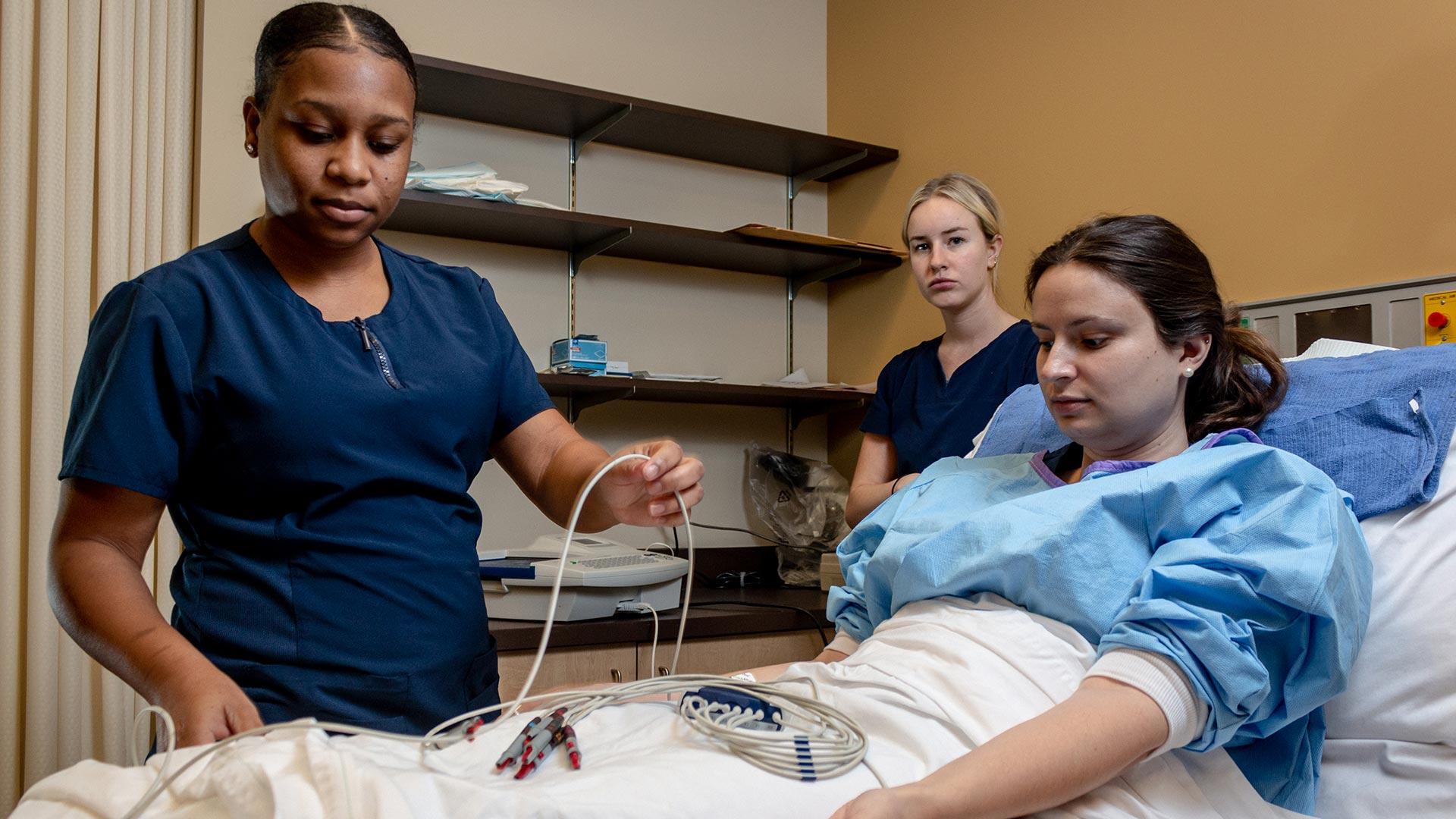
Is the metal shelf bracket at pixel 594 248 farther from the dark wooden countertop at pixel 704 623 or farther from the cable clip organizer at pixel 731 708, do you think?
the cable clip organizer at pixel 731 708

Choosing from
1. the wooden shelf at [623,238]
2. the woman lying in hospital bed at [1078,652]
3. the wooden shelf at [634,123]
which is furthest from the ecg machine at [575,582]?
the wooden shelf at [634,123]

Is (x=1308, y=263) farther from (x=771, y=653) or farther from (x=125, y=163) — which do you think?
(x=125, y=163)

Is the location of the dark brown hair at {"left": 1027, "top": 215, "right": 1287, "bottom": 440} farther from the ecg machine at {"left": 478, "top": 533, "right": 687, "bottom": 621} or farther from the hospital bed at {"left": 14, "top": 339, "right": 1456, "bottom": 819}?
the ecg machine at {"left": 478, "top": 533, "right": 687, "bottom": 621}

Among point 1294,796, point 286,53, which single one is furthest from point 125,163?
point 1294,796

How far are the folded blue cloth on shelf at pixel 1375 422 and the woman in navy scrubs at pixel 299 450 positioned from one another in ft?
2.66

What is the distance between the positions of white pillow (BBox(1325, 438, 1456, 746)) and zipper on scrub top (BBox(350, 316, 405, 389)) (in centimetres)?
111

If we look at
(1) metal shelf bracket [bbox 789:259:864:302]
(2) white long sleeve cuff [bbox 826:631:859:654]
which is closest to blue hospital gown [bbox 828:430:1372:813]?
(2) white long sleeve cuff [bbox 826:631:859:654]

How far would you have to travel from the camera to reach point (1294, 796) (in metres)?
1.13

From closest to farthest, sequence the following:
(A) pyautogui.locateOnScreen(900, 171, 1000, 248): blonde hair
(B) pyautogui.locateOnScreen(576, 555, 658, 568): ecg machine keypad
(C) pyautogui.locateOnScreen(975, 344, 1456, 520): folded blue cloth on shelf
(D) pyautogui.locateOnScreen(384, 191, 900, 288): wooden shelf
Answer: (C) pyautogui.locateOnScreen(975, 344, 1456, 520): folded blue cloth on shelf, (B) pyautogui.locateOnScreen(576, 555, 658, 568): ecg machine keypad, (A) pyautogui.locateOnScreen(900, 171, 1000, 248): blonde hair, (D) pyautogui.locateOnScreen(384, 191, 900, 288): wooden shelf

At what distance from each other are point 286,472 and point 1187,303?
3.49 feet

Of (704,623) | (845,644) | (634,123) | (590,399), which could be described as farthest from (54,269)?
(845,644)

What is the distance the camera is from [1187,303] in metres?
1.32

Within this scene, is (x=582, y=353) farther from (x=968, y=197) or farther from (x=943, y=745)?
(x=943, y=745)

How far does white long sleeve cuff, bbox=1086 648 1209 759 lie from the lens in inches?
38.8
